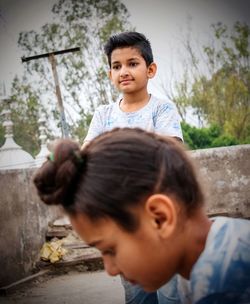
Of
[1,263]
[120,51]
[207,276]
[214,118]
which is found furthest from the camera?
[214,118]

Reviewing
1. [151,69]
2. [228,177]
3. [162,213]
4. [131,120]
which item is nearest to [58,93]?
[228,177]

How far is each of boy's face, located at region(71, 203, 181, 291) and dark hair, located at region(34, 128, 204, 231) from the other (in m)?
0.03

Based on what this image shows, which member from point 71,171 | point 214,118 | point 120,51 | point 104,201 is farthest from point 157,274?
point 214,118

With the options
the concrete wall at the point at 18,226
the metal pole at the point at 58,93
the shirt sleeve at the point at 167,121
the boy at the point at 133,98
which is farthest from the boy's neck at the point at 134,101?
the metal pole at the point at 58,93

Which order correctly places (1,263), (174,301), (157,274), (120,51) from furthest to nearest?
1. (1,263)
2. (120,51)
3. (174,301)
4. (157,274)

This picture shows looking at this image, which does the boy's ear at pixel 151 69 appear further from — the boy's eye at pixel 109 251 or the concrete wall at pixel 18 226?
the concrete wall at pixel 18 226

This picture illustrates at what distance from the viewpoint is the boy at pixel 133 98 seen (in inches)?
77.7

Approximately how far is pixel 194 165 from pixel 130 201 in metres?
0.27

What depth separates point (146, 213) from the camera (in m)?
1.03

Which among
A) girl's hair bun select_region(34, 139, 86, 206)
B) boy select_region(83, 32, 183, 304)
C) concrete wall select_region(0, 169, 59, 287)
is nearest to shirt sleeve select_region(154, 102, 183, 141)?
boy select_region(83, 32, 183, 304)

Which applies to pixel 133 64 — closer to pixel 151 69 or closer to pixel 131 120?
pixel 151 69

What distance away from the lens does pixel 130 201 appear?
3.38 ft

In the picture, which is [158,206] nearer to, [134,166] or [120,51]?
[134,166]

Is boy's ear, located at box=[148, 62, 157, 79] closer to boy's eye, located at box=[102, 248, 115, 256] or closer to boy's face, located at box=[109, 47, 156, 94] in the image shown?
boy's face, located at box=[109, 47, 156, 94]
